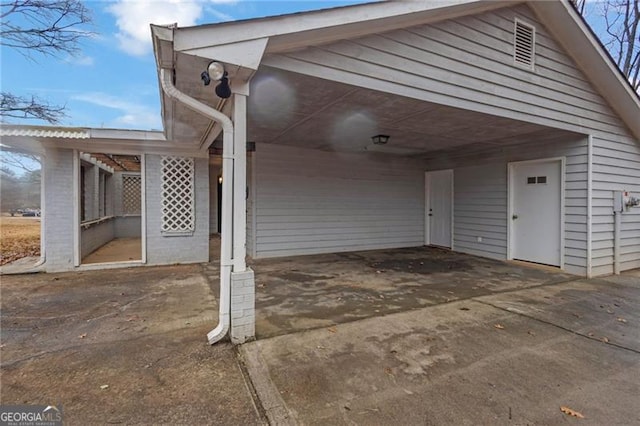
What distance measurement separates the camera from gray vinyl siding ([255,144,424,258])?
22.2 feet

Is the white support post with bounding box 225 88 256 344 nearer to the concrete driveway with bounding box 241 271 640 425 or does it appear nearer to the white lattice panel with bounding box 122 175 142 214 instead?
the concrete driveway with bounding box 241 271 640 425

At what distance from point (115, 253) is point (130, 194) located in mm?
4154

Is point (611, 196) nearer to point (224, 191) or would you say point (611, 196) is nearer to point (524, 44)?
point (524, 44)

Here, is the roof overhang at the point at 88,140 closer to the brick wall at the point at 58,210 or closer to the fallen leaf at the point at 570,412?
the brick wall at the point at 58,210

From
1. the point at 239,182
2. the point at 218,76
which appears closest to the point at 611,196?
the point at 239,182

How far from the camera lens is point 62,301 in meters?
3.86

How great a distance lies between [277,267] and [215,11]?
17.3 feet

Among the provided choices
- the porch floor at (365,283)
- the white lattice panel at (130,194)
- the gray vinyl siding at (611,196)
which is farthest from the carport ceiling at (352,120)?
the white lattice panel at (130,194)

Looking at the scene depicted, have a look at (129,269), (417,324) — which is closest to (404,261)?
(417,324)

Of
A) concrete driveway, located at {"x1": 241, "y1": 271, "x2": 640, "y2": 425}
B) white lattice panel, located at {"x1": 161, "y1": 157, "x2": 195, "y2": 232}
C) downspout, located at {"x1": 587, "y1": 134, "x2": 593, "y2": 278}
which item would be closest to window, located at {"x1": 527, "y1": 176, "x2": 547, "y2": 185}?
downspout, located at {"x1": 587, "y1": 134, "x2": 593, "y2": 278}

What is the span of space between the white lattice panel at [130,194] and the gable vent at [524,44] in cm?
1099

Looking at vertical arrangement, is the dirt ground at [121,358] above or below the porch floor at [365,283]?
below

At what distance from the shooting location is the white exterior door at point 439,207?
8102 millimetres

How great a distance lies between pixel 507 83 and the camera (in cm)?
427
